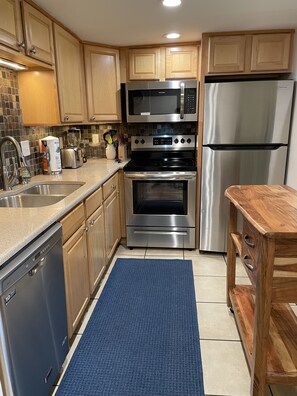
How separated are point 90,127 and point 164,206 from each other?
1.35 m

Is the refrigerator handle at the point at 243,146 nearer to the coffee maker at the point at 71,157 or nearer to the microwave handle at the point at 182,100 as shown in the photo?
the microwave handle at the point at 182,100

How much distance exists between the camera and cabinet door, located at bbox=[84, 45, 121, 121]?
2960mm

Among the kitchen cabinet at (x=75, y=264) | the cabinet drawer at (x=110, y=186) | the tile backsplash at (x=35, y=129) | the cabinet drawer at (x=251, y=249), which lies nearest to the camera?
the cabinet drawer at (x=251, y=249)

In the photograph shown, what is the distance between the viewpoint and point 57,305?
4.87 feet

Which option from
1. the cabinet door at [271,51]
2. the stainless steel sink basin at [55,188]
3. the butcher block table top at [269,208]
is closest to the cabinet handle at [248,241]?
the butcher block table top at [269,208]

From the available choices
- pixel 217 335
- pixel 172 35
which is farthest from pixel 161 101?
pixel 217 335

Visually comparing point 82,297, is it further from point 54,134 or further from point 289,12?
point 289,12

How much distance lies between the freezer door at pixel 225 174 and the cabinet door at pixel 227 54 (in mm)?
756

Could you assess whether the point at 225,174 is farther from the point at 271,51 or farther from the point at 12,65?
the point at 12,65

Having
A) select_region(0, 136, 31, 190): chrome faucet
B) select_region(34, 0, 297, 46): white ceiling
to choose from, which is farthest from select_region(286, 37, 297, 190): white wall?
select_region(0, 136, 31, 190): chrome faucet

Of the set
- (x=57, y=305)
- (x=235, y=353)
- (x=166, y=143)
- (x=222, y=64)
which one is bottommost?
(x=235, y=353)

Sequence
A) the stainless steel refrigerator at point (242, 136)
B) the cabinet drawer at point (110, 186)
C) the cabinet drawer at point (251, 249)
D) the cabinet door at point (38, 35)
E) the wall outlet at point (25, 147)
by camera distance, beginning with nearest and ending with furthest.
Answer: the cabinet drawer at point (251, 249), the cabinet door at point (38, 35), the wall outlet at point (25, 147), the cabinet drawer at point (110, 186), the stainless steel refrigerator at point (242, 136)

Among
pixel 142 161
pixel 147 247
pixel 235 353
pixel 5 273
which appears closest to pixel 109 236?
pixel 147 247

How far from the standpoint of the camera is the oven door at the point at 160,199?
2902 millimetres
